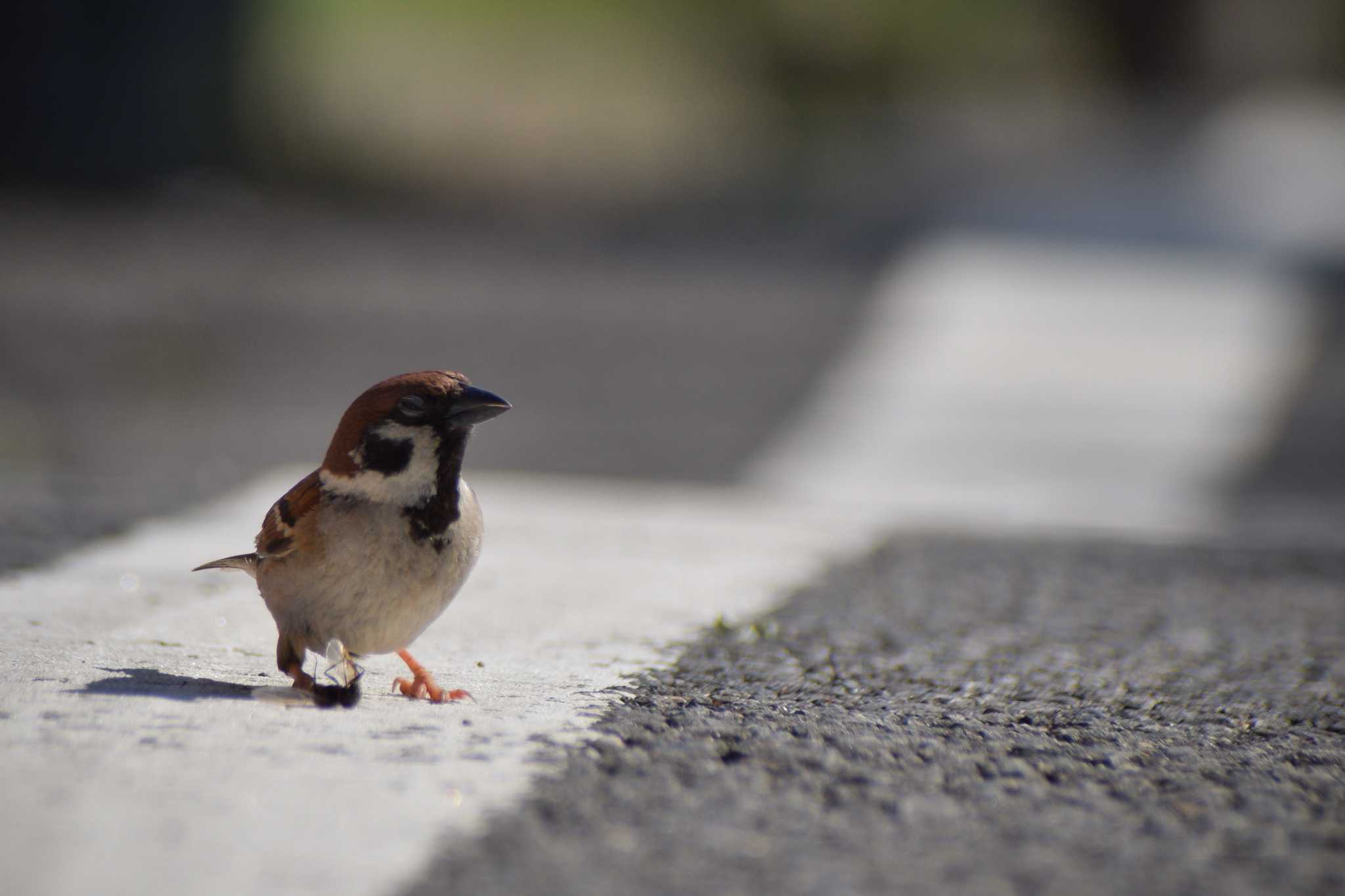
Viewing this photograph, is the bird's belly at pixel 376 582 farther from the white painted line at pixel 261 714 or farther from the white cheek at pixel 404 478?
the white painted line at pixel 261 714

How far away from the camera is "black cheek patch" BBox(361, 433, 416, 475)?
8.29 ft

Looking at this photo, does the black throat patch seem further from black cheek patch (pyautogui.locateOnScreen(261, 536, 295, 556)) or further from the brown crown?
black cheek patch (pyautogui.locateOnScreen(261, 536, 295, 556))

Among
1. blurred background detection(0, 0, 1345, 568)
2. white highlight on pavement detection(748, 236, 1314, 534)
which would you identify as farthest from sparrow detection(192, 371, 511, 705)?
white highlight on pavement detection(748, 236, 1314, 534)

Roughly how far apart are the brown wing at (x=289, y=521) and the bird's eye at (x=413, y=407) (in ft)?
0.69

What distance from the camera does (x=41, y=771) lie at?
200 cm

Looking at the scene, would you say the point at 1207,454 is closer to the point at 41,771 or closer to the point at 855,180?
the point at 41,771

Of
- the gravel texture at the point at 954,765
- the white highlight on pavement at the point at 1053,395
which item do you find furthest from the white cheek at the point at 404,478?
the white highlight on pavement at the point at 1053,395

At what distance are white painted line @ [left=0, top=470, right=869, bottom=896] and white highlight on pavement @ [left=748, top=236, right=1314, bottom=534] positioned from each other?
1.87m

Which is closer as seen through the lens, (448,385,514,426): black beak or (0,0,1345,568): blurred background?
(448,385,514,426): black beak

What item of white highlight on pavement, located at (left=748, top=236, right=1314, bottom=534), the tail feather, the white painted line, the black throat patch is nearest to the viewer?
the white painted line

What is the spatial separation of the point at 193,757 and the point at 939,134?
21.2 metres

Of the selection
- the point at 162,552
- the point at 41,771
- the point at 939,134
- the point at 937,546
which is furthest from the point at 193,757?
the point at 939,134

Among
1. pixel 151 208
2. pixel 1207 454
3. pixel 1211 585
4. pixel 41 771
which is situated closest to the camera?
pixel 41 771

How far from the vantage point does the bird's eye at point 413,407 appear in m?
2.52
